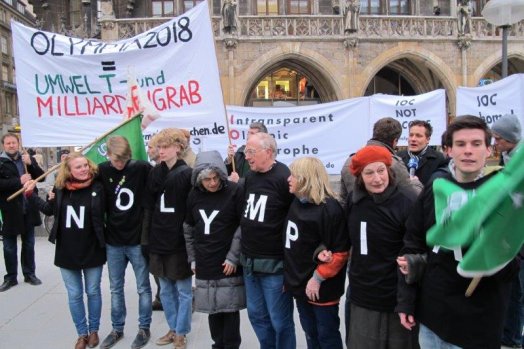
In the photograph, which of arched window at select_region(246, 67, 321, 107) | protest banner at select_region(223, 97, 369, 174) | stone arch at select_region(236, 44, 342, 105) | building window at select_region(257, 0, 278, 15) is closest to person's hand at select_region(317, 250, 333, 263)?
protest banner at select_region(223, 97, 369, 174)

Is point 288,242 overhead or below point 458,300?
overhead

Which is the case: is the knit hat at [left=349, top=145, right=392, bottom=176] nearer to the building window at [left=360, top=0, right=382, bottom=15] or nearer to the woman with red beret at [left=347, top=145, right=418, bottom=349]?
the woman with red beret at [left=347, top=145, right=418, bottom=349]

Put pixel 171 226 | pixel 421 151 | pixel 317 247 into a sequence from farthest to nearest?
pixel 421 151, pixel 171 226, pixel 317 247

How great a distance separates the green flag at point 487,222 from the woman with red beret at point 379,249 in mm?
694

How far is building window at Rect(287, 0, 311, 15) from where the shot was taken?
22516mm

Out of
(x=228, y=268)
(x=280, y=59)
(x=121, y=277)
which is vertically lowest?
(x=121, y=277)

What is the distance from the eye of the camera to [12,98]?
58375 mm

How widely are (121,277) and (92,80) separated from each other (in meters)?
2.23

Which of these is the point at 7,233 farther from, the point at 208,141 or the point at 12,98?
the point at 12,98

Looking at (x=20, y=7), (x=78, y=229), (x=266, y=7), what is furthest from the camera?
(x=20, y=7)

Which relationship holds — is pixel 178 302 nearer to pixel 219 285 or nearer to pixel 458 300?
pixel 219 285

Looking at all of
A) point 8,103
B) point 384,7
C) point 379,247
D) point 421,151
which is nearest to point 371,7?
point 384,7

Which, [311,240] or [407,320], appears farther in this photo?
[311,240]

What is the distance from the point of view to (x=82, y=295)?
4.60 meters
